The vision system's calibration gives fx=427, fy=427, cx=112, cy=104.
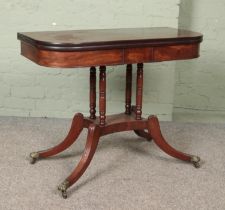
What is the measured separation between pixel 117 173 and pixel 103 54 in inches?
28.6

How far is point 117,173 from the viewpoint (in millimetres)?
2396

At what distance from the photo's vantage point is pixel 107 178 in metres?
2.33

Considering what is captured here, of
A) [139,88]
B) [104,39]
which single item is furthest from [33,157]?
[104,39]

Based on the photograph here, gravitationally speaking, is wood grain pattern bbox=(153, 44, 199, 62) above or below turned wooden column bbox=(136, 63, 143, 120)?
above

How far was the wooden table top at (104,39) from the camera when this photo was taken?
6.39 feet

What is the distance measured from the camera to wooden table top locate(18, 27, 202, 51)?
1.95 meters

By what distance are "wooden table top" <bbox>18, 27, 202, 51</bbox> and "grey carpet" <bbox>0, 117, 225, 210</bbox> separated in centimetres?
74

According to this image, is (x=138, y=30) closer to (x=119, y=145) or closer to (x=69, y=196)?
(x=119, y=145)

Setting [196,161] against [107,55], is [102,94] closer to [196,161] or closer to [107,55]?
[107,55]

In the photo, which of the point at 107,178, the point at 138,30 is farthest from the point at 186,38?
the point at 107,178

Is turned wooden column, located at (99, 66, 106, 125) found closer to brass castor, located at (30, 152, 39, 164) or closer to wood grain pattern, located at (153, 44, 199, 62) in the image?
wood grain pattern, located at (153, 44, 199, 62)

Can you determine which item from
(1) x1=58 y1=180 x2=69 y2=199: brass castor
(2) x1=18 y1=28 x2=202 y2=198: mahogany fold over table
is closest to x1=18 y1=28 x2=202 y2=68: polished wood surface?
(2) x1=18 y1=28 x2=202 y2=198: mahogany fold over table

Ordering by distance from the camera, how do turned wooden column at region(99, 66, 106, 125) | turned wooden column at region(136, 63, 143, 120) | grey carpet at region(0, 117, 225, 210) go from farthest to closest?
turned wooden column at region(136, 63, 143, 120) < turned wooden column at region(99, 66, 106, 125) < grey carpet at region(0, 117, 225, 210)

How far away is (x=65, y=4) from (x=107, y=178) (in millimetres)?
1424
